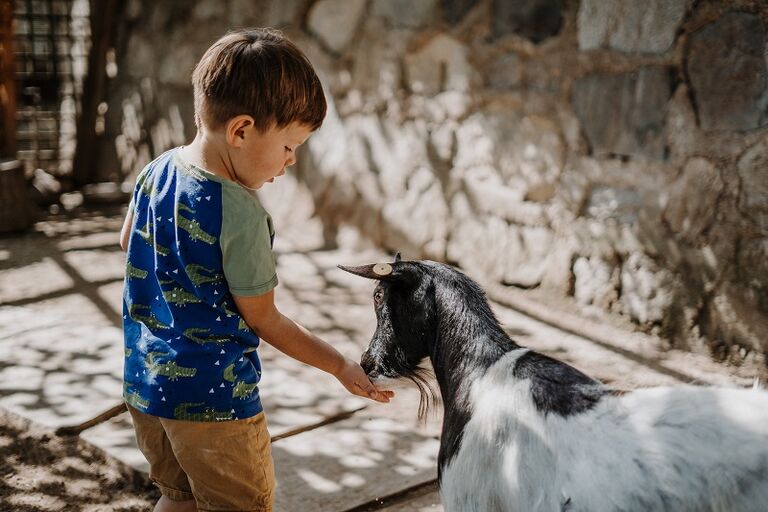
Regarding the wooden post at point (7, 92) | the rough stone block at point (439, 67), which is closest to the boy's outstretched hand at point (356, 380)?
the rough stone block at point (439, 67)

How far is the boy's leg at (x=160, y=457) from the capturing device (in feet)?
7.34

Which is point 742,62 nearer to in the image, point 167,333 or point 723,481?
point 723,481

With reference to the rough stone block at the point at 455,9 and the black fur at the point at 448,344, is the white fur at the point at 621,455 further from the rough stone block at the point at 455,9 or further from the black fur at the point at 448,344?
the rough stone block at the point at 455,9

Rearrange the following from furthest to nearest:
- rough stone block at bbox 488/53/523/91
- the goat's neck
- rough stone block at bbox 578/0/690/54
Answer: rough stone block at bbox 488/53/523/91, rough stone block at bbox 578/0/690/54, the goat's neck

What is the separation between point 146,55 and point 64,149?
1384mm

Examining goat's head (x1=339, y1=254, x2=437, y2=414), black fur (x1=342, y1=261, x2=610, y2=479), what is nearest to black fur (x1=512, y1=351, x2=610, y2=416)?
black fur (x1=342, y1=261, x2=610, y2=479)

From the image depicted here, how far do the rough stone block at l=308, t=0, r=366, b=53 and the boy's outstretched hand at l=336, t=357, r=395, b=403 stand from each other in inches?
163

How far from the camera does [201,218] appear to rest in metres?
2.03

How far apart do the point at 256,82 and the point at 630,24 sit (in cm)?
305

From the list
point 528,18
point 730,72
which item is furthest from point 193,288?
point 528,18

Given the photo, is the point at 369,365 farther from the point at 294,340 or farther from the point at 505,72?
the point at 505,72

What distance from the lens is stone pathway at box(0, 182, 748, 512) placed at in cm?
316

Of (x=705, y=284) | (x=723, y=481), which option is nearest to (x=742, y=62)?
(x=705, y=284)

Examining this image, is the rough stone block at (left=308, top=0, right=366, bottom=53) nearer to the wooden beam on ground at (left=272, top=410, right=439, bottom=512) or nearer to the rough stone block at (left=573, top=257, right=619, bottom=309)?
the rough stone block at (left=573, top=257, right=619, bottom=309)
